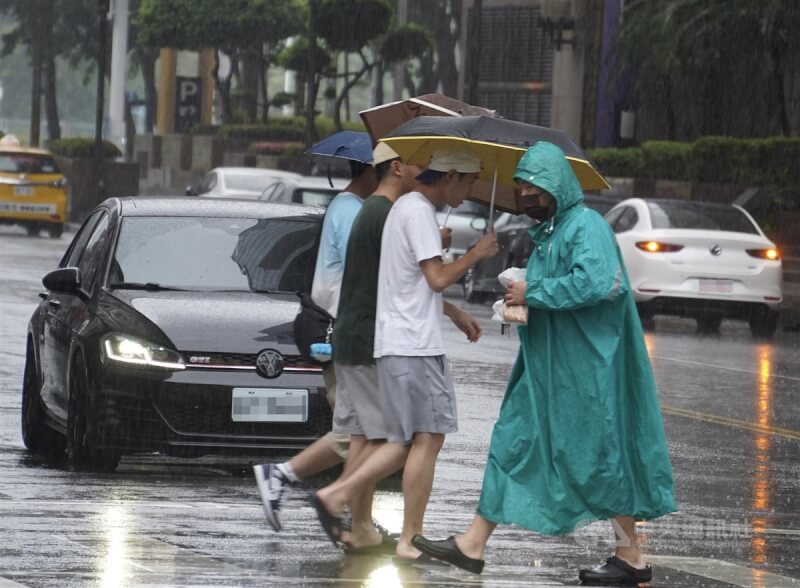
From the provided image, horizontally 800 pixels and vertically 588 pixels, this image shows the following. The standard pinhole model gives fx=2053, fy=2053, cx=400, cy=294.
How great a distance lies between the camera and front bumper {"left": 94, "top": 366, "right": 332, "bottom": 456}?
32.1ft

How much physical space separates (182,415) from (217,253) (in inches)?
52.8

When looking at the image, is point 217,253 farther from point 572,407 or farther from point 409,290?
point 572,407

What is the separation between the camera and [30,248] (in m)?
34.6

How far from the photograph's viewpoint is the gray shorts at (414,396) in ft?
25.4

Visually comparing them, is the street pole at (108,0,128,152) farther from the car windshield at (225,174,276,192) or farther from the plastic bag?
the plastic bag

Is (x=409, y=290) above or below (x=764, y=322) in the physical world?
above

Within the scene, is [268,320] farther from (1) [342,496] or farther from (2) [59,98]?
(2) [59,98]

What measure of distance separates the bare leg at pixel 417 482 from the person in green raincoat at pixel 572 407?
0.13m

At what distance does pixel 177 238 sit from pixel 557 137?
341 centimetres

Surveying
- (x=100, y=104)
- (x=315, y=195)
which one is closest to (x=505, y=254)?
(x=315, y=195)

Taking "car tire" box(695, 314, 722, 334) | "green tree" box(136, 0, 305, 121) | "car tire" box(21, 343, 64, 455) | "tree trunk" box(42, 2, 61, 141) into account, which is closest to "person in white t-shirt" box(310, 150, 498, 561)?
"car tire" box(21, 343, 64, 455)

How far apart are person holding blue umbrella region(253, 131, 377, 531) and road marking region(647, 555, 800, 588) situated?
1407 millimetres

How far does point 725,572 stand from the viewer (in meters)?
8.05

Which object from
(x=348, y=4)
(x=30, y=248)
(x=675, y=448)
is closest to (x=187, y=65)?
(x=348, y=4)
